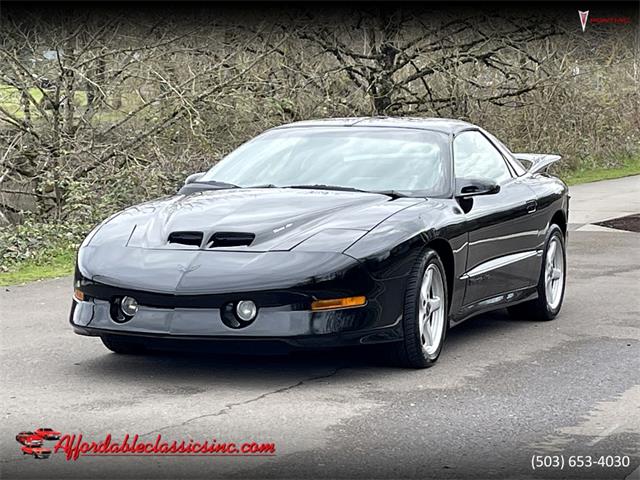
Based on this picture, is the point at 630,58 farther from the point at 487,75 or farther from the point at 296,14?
the point at 296,14

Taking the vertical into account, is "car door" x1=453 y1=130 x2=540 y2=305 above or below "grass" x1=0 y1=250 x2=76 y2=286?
above

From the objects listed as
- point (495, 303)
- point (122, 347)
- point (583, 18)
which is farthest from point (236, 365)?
point (583, 18)

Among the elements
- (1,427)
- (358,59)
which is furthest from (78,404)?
(358,59)

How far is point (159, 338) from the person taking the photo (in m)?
7.13

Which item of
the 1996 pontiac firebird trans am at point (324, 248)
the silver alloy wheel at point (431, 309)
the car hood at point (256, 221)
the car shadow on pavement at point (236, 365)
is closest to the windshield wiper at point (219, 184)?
the 1996 pontiac firebird trans am at point (324, 248)

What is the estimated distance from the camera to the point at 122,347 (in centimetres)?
793

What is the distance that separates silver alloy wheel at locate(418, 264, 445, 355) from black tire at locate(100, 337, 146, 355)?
1.63 meters

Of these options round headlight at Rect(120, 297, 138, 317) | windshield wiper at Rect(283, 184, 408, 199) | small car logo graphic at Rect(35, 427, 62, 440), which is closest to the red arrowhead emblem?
windshield wiper at Rect(283, 184, 408, 199)

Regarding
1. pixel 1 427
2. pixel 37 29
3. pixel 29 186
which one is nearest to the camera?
pixel 1 427

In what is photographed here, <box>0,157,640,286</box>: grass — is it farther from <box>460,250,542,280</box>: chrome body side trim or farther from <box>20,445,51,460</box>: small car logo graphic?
<box>20,445,51,460</box>: small car logo graphic

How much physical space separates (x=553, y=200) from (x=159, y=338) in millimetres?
3840

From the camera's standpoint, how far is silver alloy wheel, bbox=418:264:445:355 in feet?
25.1

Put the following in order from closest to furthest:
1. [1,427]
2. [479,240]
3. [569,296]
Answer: [1,427], [479,240], [569,296]

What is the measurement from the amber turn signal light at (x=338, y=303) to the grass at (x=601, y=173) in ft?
56.6
